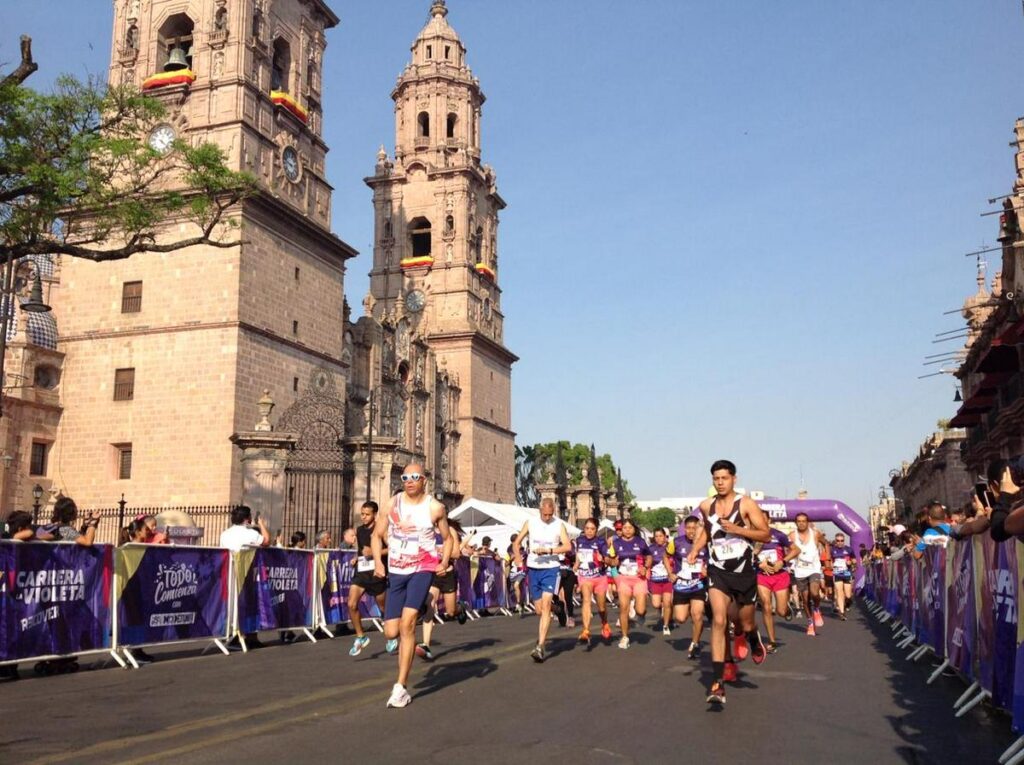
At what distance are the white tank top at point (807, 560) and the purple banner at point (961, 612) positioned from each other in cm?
666

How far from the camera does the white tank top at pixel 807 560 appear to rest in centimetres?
1639

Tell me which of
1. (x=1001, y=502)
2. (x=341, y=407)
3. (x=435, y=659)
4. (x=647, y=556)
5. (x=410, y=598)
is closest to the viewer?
(x=1001, y=502)

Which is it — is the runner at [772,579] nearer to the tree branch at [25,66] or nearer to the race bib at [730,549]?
the race bib at [730,549]

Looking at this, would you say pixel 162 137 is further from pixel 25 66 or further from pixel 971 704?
pixel 971 704

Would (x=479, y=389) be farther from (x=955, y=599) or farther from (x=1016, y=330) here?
(x=955, y=599)

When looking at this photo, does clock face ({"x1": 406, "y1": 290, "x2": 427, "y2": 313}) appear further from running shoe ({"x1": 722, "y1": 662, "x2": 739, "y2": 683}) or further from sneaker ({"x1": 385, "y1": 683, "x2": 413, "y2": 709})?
sneaker ({"x1": 385, "y1": 683, "x2": 413, "y2": 709})

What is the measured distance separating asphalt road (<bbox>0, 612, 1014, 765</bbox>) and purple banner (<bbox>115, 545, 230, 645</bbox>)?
48 cm

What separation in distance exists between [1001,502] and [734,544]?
9.68ft

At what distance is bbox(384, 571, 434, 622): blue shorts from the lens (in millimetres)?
8180

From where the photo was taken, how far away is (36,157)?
59.2 ft

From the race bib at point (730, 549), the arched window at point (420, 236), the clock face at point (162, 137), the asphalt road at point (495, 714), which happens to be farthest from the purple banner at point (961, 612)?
the arched window at point (420, 236)

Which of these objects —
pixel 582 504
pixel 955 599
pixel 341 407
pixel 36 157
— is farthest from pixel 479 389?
pixel 955 599

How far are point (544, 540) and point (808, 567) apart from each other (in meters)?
6.54

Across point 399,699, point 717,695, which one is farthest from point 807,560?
point 399,699
